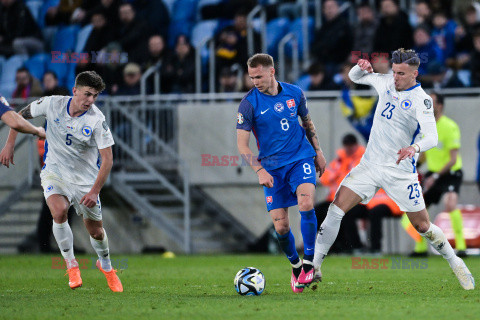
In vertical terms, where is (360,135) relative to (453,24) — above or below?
below

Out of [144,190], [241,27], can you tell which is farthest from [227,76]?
[144,190]

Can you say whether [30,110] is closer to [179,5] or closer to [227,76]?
[227,76]

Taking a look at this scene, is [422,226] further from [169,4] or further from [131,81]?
[169,4]

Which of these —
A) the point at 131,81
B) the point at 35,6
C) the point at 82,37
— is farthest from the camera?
the point at 35,6

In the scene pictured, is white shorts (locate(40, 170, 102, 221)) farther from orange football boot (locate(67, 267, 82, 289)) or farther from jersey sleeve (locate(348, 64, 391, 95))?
jersey sleeve (locate(348, 64, 391, 95))

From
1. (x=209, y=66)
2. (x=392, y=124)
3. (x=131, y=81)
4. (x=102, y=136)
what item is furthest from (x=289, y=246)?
(x=209, y=66)

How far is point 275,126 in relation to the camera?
9.10 m

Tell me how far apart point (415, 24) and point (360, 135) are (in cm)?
314

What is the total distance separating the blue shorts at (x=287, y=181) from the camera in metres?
9.01

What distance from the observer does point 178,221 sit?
57.5ft

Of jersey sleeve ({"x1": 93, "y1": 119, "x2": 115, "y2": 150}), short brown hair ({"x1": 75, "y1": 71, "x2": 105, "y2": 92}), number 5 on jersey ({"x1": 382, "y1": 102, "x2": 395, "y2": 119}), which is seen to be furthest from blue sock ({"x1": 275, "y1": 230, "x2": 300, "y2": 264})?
short brown hair ({"x1": 75, "y1": 71, "x2": 105, "y2": 92})

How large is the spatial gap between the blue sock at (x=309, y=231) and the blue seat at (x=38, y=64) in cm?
1229

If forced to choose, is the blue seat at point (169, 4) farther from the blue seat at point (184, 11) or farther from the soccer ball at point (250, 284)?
the soccer ball at point (250, 284)

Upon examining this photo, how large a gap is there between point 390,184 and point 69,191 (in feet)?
10.6
